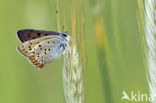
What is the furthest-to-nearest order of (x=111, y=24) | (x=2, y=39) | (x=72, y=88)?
(x=2, y=39) < (x=111, y=24) < (x=72, y=88)

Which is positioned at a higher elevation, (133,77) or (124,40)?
(124,40)

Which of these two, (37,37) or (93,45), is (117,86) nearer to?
(93,45)

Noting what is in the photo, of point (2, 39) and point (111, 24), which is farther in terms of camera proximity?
point (2, 39)

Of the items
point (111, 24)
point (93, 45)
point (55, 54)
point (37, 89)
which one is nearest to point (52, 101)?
point (37, 89)

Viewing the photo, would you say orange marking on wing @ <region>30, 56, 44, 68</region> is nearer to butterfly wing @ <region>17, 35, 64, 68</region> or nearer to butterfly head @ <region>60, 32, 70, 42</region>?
butterfly wing @ <region>17, 35, 64, 68</region>

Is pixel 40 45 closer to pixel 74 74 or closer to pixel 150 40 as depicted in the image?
pixel 74 74

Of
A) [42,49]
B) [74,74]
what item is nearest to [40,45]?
[42,49]

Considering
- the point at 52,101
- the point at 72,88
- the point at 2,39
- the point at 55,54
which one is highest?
the point at 2,39

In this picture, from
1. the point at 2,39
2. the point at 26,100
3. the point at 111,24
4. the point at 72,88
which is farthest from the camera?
the point at 2,39
